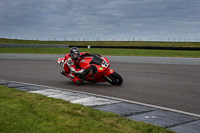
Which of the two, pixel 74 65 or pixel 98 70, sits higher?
pixel 74 65

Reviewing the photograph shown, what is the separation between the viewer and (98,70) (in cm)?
909

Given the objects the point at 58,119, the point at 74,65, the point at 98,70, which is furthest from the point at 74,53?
the point at 58,119

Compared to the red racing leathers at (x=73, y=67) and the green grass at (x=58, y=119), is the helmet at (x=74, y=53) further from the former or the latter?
the green grass at (x=58, y=119)

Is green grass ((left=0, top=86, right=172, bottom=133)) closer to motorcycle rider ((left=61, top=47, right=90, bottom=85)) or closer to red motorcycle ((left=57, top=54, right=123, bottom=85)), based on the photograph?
red motorcycle ((left=57, top=54, right=123, bottom=85))

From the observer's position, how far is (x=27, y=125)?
4.49 m

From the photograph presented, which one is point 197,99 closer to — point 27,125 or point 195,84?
point 195,84

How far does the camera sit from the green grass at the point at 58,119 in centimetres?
435

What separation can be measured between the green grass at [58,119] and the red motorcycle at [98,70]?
2.96 meters

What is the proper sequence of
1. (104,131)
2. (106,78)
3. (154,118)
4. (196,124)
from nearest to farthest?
1. (104,131)
2. (196,124)
3. (154,118)
4. (106,78)

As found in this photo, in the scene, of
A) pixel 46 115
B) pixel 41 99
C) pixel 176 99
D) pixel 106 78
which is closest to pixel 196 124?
pixel 176 99

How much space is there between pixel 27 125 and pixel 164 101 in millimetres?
3729

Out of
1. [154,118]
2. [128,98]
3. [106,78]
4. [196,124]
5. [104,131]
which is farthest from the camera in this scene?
[106,78]

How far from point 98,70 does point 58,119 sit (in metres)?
4.32

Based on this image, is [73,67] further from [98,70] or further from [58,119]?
[58,119]
